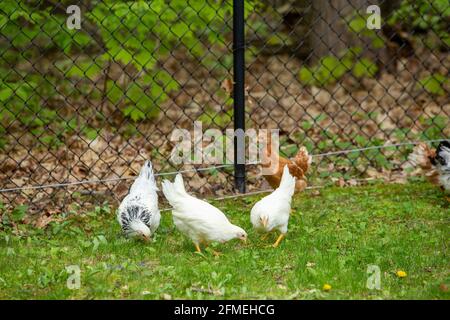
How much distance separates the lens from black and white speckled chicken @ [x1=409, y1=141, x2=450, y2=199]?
5.33 m

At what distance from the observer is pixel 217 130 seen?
21.0ft

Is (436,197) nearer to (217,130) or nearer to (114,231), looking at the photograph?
(217,130)

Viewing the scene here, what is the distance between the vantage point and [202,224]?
14.0 feet

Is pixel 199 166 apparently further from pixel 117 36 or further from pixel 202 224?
pixel 202 224

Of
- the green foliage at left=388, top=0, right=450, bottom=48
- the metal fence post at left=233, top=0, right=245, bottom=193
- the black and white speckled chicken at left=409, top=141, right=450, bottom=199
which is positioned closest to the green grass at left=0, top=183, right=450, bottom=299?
the black and white speckled chicken at left=409, top=141, right=450, bottom=199

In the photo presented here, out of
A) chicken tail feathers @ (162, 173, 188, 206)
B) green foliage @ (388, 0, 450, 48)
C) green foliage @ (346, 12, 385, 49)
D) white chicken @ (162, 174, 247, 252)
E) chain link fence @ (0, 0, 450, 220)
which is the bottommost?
white chicken @ (162, 174, 247, 252)

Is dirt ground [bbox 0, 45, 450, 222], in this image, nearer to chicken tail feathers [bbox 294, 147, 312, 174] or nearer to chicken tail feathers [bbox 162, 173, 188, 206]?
chicken tail feathers [bbox 294, 147, 312, 174]

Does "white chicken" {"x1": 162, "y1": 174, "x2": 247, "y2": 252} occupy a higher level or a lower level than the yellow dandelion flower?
higher

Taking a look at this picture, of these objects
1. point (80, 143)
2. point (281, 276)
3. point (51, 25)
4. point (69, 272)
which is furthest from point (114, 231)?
point (51, 25)

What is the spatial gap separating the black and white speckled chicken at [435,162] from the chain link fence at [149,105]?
19 centimetres

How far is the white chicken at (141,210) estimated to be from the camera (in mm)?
4414

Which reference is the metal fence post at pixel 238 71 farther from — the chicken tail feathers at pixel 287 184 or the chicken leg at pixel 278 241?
the chicken leg at pixel 278 241

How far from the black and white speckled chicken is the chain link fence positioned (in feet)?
0.61

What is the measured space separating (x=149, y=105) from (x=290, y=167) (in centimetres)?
174
